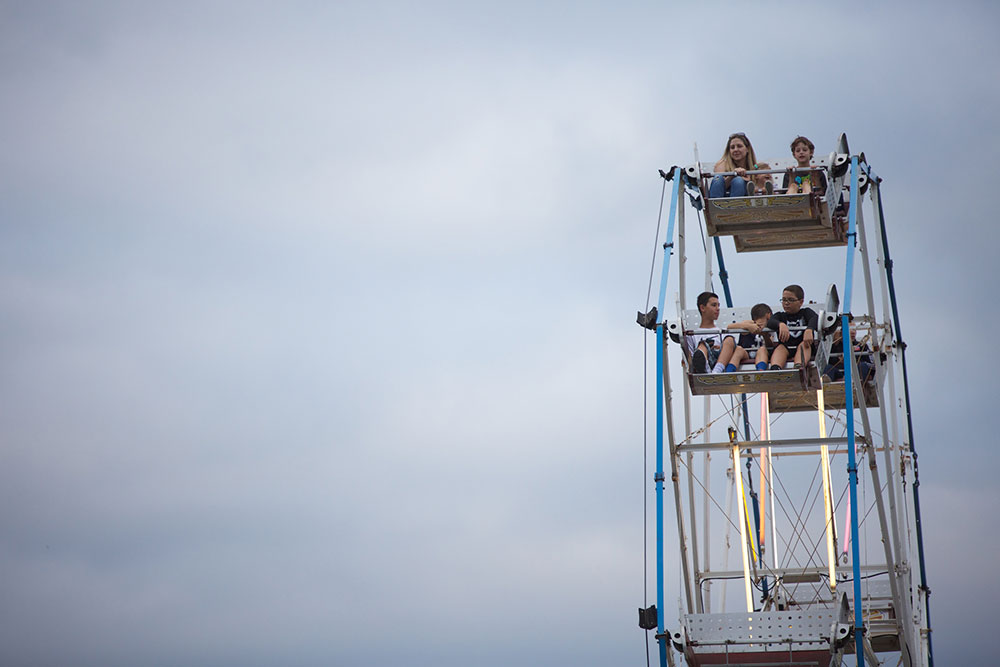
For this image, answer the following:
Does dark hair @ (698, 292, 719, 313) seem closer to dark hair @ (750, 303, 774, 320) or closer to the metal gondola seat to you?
dark hair @ (750, 303, 774, 320)

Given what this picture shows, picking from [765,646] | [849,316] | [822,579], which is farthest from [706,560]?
[849,316]

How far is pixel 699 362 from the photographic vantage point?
21.5 metres

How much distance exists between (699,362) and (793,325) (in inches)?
62.3

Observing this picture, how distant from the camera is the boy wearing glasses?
69.6 ft

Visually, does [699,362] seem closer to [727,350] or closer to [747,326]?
[727,350]

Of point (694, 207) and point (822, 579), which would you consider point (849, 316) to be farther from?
point (822, 579)

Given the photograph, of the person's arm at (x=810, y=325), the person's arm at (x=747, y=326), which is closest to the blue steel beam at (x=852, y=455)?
the person's arm at (x=810, y=325)

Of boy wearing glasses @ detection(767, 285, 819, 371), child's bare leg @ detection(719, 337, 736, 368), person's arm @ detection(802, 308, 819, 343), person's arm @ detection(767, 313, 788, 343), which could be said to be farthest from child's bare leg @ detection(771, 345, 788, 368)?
child's bare leg @ detection(719, 337, 736, 368)

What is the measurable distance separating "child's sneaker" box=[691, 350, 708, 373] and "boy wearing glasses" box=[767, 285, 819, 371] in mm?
1061

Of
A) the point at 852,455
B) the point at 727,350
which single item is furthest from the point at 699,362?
the point at 852,455

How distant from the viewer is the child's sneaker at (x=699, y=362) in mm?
21453

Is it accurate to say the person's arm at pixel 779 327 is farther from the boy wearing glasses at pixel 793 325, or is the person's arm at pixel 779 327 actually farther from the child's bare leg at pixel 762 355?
the child's bare leg at pixel 762 355

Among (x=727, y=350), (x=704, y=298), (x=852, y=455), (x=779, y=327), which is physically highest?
(x=704, y=298)

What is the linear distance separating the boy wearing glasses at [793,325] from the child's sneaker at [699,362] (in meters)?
1.06
